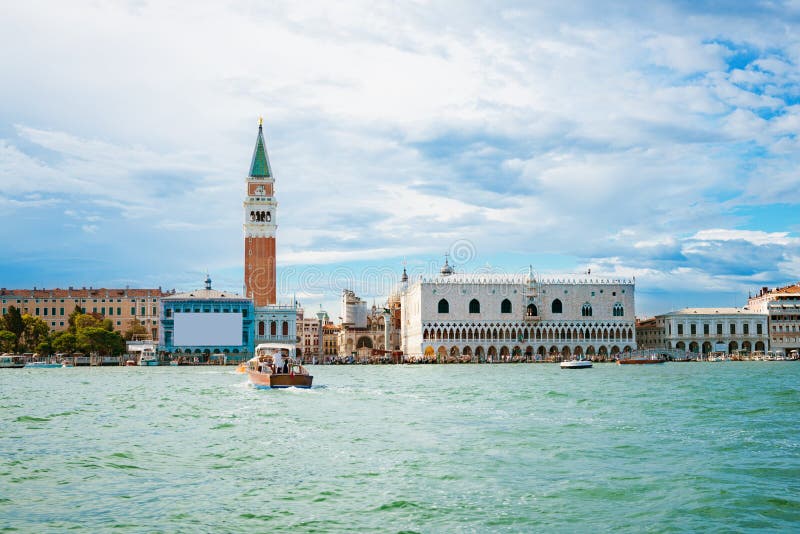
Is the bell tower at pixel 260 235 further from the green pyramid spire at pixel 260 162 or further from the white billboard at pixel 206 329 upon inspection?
the white billboard at pixel 206 329

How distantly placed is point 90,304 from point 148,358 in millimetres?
20623

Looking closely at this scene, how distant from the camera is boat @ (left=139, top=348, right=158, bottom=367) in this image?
7975 cm

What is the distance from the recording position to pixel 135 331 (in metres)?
93.2

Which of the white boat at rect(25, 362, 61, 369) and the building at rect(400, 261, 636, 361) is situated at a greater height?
the building at rect(400, 261, 636, 361)

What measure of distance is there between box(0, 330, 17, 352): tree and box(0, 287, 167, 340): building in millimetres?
15619

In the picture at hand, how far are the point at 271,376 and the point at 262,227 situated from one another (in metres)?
60.9

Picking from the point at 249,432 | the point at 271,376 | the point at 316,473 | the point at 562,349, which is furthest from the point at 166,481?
the point at 562,349

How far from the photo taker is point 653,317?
10050 cm

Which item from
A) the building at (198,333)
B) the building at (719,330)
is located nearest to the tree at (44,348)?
the building at (198,333)

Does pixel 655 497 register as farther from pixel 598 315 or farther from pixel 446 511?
pixel 598 315

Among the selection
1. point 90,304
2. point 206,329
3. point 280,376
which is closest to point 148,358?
point 206,329

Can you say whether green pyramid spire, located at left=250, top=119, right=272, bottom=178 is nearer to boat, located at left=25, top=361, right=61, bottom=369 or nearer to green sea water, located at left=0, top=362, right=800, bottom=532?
boat, located at left=25, top=361, right=61, bottom=369

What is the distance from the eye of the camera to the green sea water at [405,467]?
11750 millimetres

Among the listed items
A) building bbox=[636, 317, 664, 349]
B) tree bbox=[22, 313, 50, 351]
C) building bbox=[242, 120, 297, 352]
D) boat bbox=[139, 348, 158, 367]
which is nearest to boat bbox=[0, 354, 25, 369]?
tree bbox=[22, 313, 50, 351]
